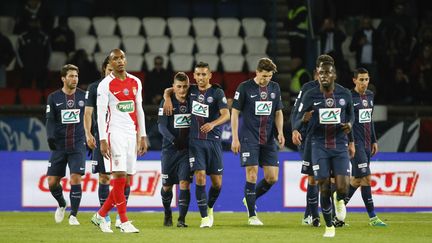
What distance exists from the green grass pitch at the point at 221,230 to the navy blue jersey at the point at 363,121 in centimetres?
123

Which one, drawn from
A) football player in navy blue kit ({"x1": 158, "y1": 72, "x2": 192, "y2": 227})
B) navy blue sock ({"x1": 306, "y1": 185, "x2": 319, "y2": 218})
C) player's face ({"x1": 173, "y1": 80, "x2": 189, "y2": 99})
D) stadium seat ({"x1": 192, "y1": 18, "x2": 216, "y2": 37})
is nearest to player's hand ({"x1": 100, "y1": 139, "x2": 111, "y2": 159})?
football player in navy blue kit ({"x1": 158, "y1": 72, "x2": 192, "y2": 227})

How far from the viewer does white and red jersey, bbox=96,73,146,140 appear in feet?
43.4

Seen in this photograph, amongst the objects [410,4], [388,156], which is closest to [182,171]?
[388,156]

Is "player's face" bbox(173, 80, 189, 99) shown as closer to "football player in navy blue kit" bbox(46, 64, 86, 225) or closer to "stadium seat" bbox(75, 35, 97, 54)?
"football player in navy blue kit" bbox(46, 64, 86, 225)

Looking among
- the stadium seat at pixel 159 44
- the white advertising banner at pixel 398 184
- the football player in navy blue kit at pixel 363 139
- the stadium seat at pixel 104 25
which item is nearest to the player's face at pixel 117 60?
the football player in navy blue kit at pixel 363 139

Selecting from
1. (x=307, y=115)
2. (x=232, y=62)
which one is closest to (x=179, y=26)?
(x=232, y=62)

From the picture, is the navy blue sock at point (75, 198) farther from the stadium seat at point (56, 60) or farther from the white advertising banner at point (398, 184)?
the stadium seat at point (56, 60)

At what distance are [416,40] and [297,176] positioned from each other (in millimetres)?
7038

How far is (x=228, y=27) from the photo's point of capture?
25.5m

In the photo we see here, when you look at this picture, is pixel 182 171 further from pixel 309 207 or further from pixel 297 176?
pixel 297 176

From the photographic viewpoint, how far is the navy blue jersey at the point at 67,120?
53.0 ft

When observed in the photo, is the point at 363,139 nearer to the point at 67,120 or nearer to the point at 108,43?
the point at 67,120

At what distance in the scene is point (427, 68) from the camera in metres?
23.7

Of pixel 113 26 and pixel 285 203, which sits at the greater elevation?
pixel 113 26
